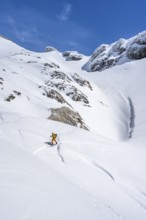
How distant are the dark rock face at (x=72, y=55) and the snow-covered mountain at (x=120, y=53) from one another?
8839mm

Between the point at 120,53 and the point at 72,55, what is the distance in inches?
888

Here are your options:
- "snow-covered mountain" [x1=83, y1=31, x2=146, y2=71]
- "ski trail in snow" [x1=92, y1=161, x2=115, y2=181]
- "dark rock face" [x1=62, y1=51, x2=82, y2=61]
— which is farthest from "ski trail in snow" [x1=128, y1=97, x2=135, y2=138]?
"dark rock face" [x1=62, y1=51, x2=82, y2=61]

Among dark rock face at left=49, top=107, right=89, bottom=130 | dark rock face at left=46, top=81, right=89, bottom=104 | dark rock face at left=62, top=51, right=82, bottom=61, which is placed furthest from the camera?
dark rock face at left=62, top=51, right=82, bottom=61

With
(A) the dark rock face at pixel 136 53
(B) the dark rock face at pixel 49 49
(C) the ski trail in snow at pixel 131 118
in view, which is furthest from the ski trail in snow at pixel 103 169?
(B) the dark rock face at pixel 49 49

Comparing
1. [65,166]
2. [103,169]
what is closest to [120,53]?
[103,169]

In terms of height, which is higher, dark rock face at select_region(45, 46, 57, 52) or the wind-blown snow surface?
dark rock face at select_region(45, 46, 57, 52)

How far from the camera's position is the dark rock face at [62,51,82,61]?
107000 mm

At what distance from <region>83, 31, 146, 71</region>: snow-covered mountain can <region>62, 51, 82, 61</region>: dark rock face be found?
8839mm

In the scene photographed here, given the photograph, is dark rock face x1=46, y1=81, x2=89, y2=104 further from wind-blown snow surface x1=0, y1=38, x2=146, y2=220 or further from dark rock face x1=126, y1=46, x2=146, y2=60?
dark rock face x1=126, y1=46, x2=146, y2=60

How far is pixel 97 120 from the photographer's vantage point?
1570 inches

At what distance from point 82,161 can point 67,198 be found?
735 centimetres

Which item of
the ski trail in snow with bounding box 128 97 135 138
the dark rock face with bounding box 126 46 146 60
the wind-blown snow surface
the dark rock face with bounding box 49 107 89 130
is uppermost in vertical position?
the dark rock face with bounding box 126 46 146 60

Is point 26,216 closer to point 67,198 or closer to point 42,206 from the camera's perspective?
point 42,206

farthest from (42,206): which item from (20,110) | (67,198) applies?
(20,110)
